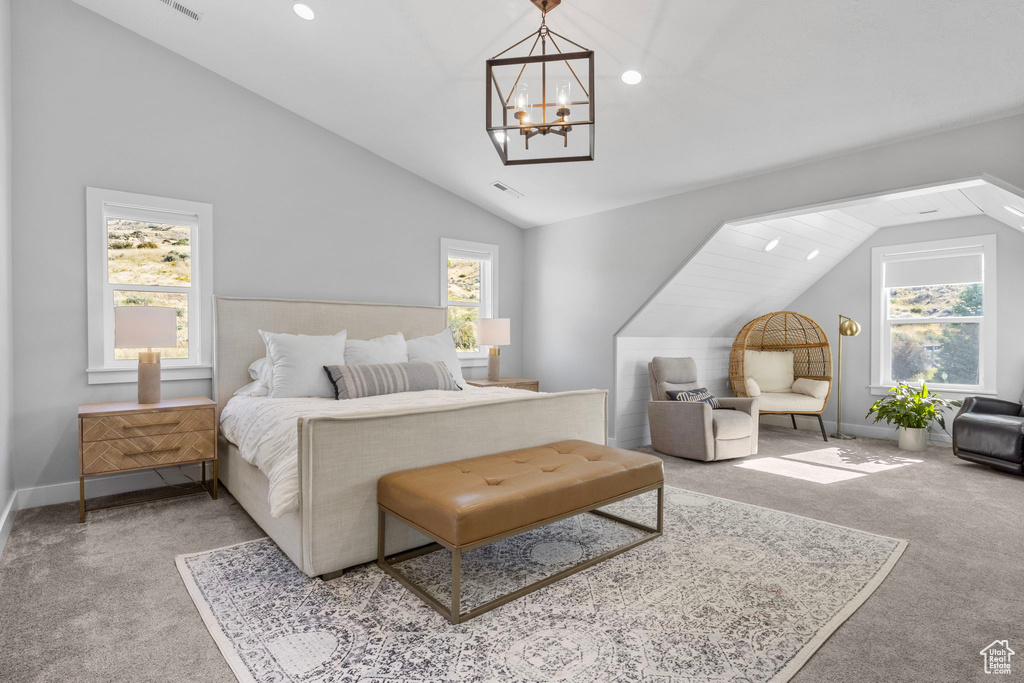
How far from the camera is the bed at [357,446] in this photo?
2.15 metres

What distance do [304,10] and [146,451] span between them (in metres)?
2.70

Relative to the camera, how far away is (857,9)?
7.58 feet

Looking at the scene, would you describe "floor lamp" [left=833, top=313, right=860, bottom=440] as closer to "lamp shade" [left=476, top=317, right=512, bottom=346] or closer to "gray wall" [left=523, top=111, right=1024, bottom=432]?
"gray wall" [left=523, top=111, right=1024, bottom=432]

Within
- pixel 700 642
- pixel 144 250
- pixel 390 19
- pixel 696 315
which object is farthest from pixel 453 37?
pixel 696 315

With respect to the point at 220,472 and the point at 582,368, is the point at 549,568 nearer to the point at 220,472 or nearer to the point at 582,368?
the point at 220,472

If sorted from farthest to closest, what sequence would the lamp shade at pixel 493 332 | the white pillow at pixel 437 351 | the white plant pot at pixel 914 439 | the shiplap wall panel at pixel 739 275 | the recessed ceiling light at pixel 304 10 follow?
the lamp shade at pixel 493 332, the white plant pot at pixel 914 439, the shiplap wall panel at pixel 739 275, the white pillow at pixel 437 351, the recessed ceiling light at pixel 304 10

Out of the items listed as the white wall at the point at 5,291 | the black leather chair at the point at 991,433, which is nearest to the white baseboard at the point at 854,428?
the black leather chair at the point at 991,433

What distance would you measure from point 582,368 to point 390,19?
3.34 metres

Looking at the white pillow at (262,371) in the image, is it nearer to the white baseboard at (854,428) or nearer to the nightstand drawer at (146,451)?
the nightstand drawer at (146,451)

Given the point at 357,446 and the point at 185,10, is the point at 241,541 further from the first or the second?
the point at 185,10

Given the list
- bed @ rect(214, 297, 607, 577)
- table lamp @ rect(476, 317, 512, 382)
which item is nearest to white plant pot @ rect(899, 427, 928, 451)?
bed @ rect(214, 297, 607, 577)

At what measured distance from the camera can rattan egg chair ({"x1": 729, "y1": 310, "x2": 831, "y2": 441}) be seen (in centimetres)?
536

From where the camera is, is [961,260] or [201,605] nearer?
[201,605]

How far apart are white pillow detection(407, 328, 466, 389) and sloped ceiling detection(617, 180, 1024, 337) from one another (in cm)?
156
